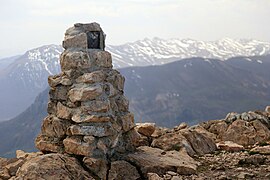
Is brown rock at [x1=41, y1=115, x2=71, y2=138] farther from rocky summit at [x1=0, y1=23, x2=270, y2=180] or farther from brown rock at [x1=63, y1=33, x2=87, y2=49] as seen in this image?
brown rock at [x1=63, y1=33, x2=87, y2=49]

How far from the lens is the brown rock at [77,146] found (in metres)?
19.6

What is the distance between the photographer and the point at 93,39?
23.8 metres

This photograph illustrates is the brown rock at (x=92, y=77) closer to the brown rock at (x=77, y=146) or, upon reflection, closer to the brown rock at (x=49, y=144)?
the brown rock at (x=77, y=146)

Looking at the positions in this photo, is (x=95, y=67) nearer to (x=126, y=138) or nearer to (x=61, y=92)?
(x=61, y=92)

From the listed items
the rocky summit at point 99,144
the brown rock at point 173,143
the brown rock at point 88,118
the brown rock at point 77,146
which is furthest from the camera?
the brown rock at point 173,143

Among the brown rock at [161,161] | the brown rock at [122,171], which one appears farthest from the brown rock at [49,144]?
the brown rock at [161,161]

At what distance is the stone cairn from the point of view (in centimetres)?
2030

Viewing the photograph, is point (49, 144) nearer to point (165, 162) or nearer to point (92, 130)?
point (92, 130)

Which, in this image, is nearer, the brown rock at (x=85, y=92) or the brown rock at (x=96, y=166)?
the brown rock at (x=96, y=166)

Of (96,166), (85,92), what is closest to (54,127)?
(85,92)

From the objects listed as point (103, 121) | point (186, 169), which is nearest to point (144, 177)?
point (186, 169)

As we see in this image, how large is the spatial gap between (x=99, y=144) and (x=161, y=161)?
13.2 ft

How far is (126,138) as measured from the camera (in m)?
22.9

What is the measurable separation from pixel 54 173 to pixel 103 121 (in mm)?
4977
